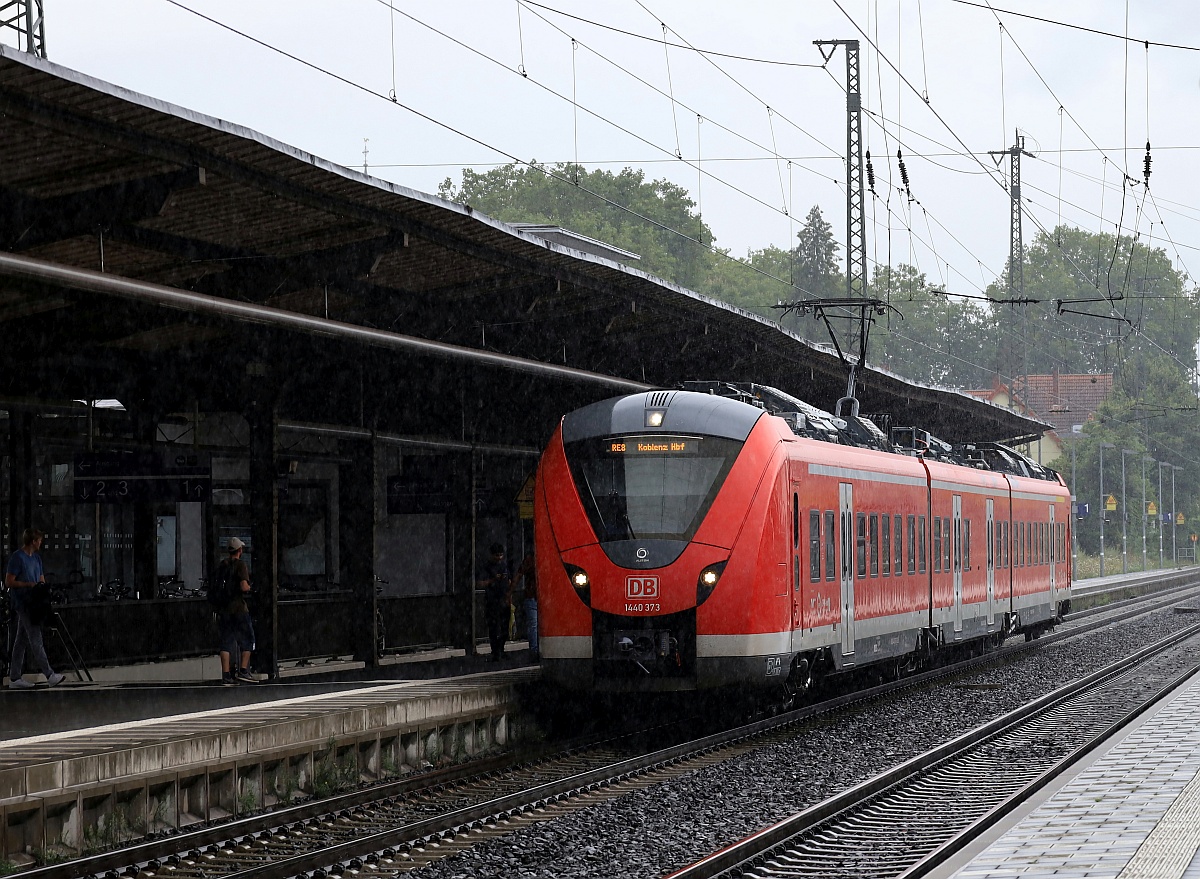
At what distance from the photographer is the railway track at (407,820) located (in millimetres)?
9539

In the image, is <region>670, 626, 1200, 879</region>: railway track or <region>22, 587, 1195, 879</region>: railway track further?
<region>670, 626, 1200, 879</region>: railway track

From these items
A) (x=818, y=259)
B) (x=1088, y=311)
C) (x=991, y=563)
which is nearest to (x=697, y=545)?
(x=991, y=563)

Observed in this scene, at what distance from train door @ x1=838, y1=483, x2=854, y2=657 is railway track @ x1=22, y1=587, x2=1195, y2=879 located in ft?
Answer: 7.44

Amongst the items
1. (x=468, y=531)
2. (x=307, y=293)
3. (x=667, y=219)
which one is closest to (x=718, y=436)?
(x=307, y=293)

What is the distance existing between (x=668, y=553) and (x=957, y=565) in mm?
9864

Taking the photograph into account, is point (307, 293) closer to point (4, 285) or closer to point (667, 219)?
point (4, 285)

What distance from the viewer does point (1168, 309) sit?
12406cm

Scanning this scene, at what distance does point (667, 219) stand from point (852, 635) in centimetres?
7742

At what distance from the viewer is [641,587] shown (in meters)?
14.8

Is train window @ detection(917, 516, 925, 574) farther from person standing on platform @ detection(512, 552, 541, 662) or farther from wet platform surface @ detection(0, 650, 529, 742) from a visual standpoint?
wet platform surface @ detection(0, 650, 529, 742)

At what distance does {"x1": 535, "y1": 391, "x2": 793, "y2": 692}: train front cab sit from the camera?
14.8 m

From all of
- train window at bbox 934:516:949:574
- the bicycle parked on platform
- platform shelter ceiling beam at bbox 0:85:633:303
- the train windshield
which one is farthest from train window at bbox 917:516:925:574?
the bicycle parked on platform

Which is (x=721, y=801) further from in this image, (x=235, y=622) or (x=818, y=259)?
(x=818, y=259)

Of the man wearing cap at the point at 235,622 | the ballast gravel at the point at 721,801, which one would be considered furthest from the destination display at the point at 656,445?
the man wearing cap at the point at 235,622
